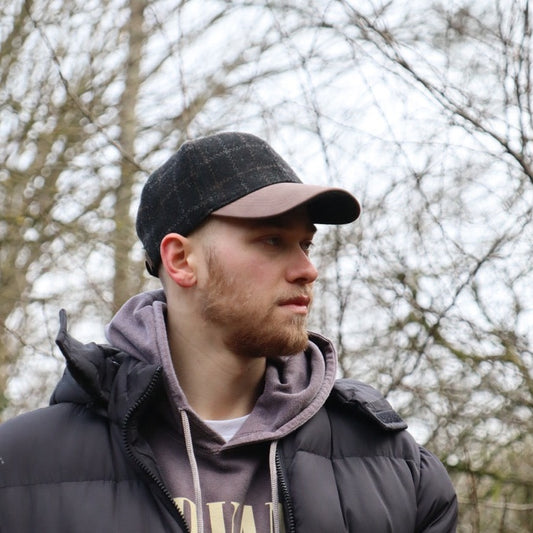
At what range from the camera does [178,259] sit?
274 centimetres

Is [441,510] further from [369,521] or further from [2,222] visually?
[2,222]

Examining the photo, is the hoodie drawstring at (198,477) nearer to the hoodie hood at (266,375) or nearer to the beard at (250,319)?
the hoodie hood at (266,375)

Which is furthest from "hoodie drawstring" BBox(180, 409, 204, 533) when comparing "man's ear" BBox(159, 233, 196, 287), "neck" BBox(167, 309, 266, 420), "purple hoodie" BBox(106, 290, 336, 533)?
"man's ear" BBox(159, 233, 196, 287)

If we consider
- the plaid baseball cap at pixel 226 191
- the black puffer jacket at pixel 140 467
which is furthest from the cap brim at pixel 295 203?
the black puffer jacket at pixel 140 467

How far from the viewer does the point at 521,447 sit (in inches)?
195

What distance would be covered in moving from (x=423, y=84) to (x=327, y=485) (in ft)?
6.77

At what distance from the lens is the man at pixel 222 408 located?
2.36 metres

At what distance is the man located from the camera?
2.36 meters

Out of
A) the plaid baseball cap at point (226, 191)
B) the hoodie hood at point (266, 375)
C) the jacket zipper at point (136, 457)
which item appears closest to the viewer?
the jacket zipper at point (136, 457)

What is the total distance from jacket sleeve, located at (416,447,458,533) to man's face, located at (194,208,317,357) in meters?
0.52

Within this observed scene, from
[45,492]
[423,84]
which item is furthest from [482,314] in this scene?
[45,492]

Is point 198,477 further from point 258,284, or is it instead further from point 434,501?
point 434,501

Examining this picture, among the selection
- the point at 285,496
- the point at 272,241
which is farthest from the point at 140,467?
the point at 272,241

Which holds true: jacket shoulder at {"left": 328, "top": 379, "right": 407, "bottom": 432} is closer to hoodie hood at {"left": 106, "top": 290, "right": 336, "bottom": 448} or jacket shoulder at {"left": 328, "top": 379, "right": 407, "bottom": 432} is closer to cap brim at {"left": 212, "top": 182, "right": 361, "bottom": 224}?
hoodie hood at {"left": 106, "top": 290, "right": 336, "bottom": 448}
